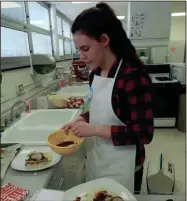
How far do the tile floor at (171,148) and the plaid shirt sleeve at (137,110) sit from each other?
1543 mm

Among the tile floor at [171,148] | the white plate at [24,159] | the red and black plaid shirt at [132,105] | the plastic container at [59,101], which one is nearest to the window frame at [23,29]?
the plastic container at [59,101]

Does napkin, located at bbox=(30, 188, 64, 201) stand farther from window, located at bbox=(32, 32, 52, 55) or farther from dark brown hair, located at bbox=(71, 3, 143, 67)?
window, located at bbox=(32, 32, 52, 55)

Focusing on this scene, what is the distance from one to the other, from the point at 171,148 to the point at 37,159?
2408 millimetres

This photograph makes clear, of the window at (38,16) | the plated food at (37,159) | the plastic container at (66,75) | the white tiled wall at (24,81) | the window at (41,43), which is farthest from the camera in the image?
the plastic container at (66,75)

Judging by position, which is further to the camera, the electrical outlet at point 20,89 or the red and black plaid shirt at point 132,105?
the electrical outlet at point 20,89

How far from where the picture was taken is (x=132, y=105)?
73 centimetres

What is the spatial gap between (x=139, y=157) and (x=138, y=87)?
15.0 inches

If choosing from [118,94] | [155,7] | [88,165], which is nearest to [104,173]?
[88,165]

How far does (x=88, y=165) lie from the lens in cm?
103

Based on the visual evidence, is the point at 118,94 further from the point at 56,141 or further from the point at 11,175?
the point at 11,175

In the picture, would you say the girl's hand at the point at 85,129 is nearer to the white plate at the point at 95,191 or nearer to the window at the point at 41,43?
the white plate at the point at 95,191

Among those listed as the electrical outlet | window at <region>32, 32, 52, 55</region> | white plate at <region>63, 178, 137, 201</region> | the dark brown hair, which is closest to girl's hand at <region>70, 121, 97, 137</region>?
white plate at <region>63, 178, 137, 201</region>

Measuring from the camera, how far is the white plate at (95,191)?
0.63 m

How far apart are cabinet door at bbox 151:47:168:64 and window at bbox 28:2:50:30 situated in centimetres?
178
